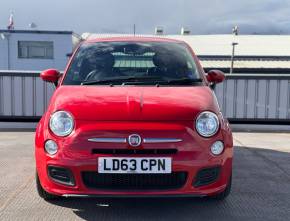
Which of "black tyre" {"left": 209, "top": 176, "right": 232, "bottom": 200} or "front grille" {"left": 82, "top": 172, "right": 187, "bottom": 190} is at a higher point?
"front grille" {"left": 82, "top": 172, "right": 187, "bottom": 190}

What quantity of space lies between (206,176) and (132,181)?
0.63m

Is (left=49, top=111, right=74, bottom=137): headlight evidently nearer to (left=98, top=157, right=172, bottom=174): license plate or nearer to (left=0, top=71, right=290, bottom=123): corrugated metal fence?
(left=98, top=157, right=172, bottom=174): license plate

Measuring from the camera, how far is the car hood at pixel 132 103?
12.5 ft

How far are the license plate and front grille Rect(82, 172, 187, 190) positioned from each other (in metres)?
0.06

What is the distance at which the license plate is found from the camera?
3643 mm

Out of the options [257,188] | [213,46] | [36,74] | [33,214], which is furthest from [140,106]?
[213,46]

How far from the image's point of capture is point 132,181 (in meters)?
3.72

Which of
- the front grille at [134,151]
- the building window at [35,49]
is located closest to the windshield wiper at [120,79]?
the front grille at [134,151]

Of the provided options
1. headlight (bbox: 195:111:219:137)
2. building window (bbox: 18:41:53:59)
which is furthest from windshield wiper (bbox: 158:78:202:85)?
building window (bbox: 18:41:53:59)

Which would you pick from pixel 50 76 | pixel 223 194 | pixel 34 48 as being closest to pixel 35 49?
pixel 34 48

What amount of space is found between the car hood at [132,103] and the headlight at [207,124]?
6 centimetres

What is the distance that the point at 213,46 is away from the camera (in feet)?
113

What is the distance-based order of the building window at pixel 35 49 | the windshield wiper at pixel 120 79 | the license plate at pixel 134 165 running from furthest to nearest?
the building window at pixel 35 49 < the windshield wiper at pixel 120 79 < the license plate at pixel 134 165

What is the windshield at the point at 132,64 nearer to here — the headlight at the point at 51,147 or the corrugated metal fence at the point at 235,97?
the headlight at the point at 51,147
